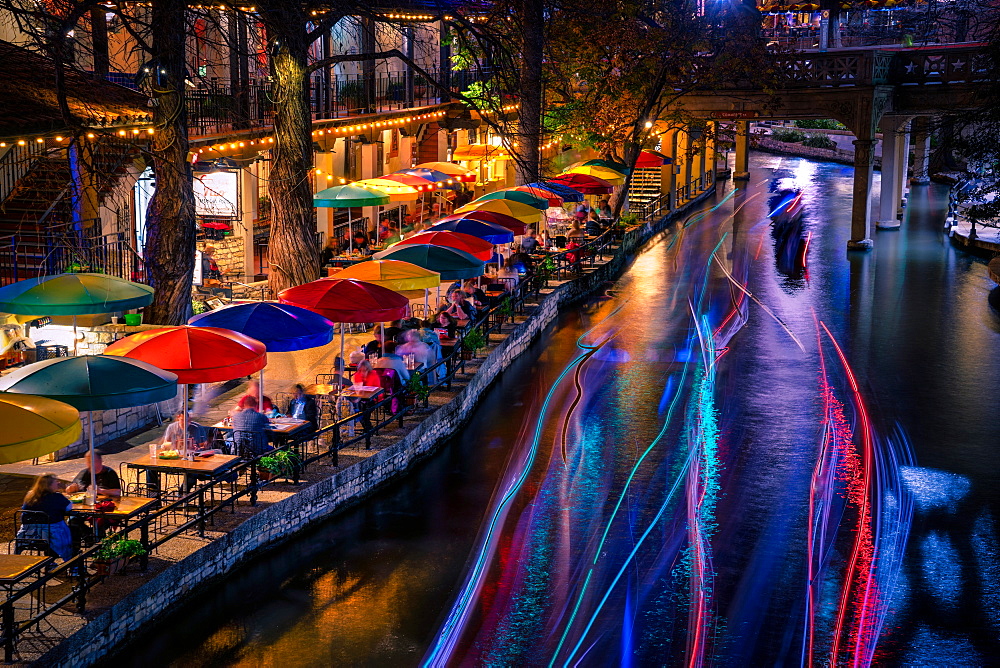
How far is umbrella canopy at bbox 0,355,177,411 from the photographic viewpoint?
11.4m

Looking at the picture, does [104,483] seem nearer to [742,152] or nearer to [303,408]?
[303,408]

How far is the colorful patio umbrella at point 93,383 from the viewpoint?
11.4 m

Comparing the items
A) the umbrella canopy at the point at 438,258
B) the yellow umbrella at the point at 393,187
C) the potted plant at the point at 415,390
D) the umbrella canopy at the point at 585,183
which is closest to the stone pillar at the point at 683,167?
A: the umbrella canopy at the point at 585,183

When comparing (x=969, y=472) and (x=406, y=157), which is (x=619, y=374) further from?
(x=406, y=157)

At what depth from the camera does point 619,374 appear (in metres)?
22.8

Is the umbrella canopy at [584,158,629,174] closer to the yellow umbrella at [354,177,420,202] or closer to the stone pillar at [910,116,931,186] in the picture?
the yellow umbrella at [354,177,420,202]

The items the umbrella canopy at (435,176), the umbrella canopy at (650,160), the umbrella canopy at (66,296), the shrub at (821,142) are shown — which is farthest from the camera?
the shrub at (821,142)

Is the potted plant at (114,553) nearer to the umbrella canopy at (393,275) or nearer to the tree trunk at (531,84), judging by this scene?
the umbrella canopy at (393,275)

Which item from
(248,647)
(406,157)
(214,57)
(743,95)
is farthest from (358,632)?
(743,95)

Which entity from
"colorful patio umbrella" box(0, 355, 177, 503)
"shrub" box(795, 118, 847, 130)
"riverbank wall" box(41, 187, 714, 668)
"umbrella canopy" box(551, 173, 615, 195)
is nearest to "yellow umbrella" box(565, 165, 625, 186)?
"umbrella canopy" box(551, 173, 615, 195)

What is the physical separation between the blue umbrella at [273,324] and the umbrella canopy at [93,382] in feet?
9.09

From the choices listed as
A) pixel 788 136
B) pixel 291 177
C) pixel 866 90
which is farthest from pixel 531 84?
pixel 788 136

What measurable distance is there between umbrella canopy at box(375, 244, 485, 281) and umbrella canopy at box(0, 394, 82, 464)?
1031 cm

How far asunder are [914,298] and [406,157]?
18.0 meters
